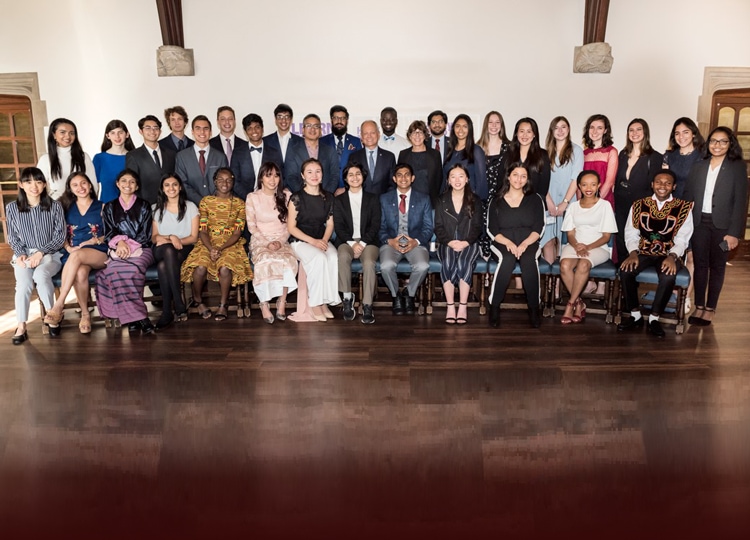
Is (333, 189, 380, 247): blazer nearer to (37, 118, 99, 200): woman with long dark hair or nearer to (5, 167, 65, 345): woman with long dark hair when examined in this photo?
(37, 118, 99, 200): woman with long dark hair

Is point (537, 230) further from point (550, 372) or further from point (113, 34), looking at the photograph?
point (113, 34)

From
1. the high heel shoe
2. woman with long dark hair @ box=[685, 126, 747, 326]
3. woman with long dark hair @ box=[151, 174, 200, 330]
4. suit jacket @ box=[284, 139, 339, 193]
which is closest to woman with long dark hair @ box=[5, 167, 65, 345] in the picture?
woman with long dark hair @ box=[151, 174, 200, 330]

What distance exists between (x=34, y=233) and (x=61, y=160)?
73 centimetres

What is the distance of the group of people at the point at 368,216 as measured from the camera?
427cm

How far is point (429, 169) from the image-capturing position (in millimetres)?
4902

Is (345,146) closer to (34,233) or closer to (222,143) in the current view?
(222,143)

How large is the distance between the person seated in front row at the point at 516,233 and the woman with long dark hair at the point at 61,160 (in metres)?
3.24

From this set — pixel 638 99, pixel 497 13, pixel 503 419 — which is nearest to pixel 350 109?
pixel 497 13

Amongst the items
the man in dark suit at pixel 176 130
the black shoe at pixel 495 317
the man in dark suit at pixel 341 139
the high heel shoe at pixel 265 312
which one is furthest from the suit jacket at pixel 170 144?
the black shoe at pixel 495 317

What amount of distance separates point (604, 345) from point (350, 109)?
4035 mm

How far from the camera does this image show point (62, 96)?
6609 mm

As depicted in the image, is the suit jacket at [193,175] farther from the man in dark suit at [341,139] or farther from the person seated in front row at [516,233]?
the person seated in front row at [516,233]

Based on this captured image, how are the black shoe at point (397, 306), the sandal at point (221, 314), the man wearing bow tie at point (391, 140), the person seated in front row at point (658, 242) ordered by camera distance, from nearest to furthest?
1. the person seated in front row at point (658, 242)
2. the sandal at point (221, 314)
3. the black shoe at point (397, 306)
4. the man wearing bow tie at point (391, 140)

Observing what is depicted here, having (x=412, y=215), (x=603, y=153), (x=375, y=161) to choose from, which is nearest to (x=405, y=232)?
(x=412, y=215)
